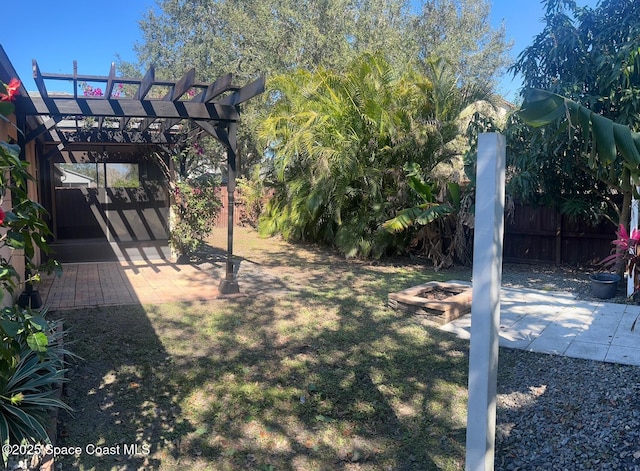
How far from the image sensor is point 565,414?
378 centimetres

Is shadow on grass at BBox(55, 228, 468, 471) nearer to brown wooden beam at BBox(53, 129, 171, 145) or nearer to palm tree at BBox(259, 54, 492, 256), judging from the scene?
palm tree at BBox(259, 54, 492, 256)

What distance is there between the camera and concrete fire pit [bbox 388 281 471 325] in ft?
21.8

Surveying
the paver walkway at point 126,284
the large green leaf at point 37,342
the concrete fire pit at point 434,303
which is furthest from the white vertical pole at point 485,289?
the paver walkway at point 126,284

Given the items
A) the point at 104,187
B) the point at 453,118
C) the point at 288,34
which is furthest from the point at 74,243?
the point at 288,34

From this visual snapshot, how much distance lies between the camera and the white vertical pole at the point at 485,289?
252 centimetres

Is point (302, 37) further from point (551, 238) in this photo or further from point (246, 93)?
point (551, 238)

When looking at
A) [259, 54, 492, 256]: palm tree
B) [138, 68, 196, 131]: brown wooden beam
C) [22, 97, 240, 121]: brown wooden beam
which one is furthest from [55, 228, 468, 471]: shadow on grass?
[259, 54, 492, 256]: palm tree

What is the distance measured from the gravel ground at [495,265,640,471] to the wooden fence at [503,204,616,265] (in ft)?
20.5

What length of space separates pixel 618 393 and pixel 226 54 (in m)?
18.0

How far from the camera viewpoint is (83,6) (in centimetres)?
1644

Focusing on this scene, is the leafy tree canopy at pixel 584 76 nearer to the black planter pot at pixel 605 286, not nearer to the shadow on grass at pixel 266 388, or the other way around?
the black planter pot at pixel 605 286

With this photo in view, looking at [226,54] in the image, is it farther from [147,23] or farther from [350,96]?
[350,96]

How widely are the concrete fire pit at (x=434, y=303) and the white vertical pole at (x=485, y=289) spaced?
3.94m

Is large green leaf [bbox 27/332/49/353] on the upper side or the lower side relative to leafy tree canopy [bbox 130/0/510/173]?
lower
